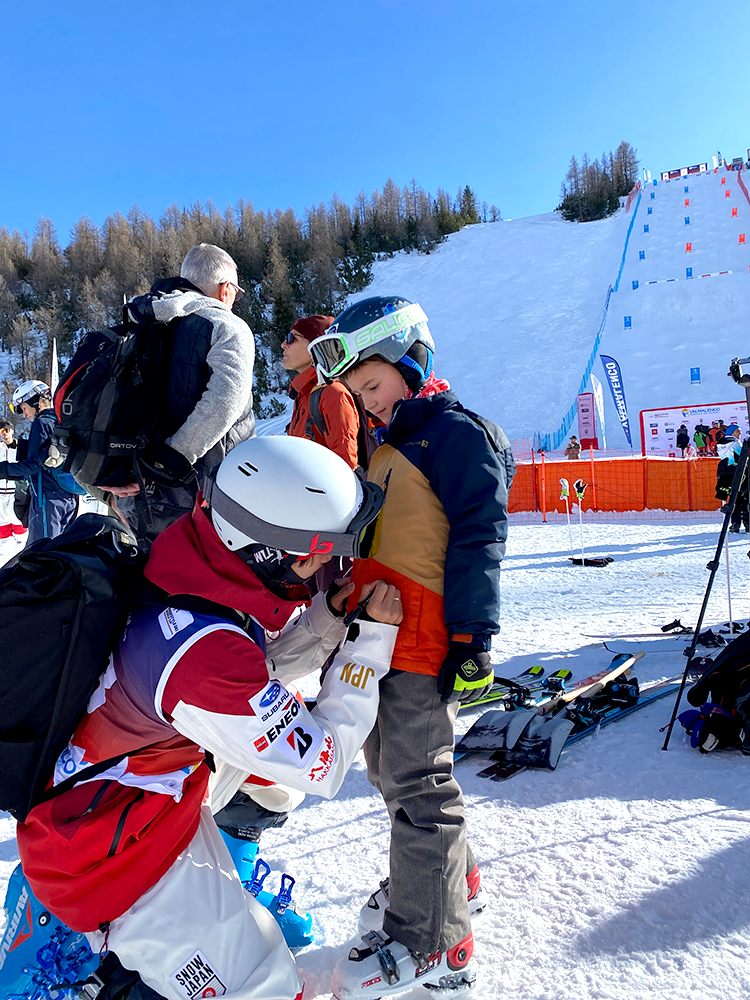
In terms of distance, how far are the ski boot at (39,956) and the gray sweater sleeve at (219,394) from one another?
147cm

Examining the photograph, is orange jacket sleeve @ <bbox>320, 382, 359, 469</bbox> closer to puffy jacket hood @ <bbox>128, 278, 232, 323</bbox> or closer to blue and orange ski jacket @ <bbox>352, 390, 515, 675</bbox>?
puffy jacket hood @ <bbox>128, 278, 232, 323</bbox>

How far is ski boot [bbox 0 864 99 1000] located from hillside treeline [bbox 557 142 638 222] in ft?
185

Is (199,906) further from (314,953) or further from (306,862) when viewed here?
(306,862)

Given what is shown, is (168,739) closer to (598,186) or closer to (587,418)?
(587,418)

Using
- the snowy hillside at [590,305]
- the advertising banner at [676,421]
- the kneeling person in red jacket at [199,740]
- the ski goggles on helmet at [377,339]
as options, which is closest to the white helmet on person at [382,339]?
the ski goggles on helmet at [377,339]

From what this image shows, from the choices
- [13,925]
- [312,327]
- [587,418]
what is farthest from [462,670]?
[587,418]

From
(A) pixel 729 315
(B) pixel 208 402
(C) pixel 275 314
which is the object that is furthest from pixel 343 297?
(B) pixel 208 402

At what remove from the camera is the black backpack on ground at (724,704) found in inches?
111

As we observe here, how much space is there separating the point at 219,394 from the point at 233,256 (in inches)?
2076

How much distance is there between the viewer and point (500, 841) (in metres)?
2.24

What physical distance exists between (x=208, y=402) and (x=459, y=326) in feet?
113

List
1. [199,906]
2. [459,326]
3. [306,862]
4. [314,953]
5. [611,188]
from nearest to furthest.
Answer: [199,906] → [314,953] → [306,862] → [459,326] → [611,188]

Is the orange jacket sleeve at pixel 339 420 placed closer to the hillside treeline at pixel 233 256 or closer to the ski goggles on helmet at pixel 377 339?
the ski goggles on helmet at pixel 377 339

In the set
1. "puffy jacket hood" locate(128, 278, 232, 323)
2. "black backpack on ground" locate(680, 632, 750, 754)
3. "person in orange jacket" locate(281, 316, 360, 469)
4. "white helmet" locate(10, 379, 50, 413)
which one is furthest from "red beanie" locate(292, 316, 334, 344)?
"white helmet" locate(10, 379, 50, 413)
